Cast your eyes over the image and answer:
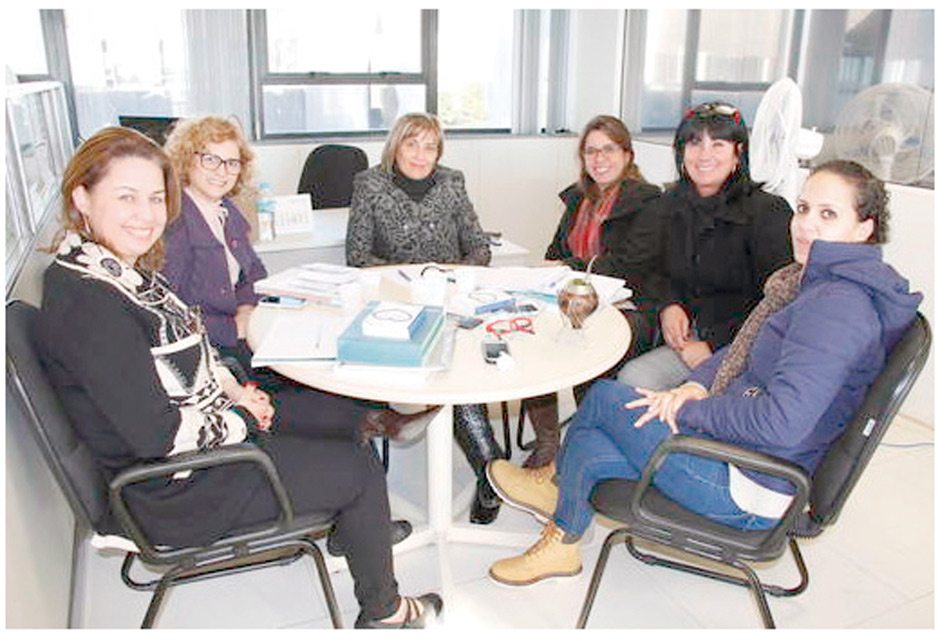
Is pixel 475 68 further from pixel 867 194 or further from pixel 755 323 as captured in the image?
pixel 867 194

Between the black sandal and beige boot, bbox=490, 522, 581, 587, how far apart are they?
202 mm

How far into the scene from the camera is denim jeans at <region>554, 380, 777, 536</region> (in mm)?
1491

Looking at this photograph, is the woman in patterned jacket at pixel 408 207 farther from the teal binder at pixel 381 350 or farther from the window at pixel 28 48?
the window at pixel 28 48

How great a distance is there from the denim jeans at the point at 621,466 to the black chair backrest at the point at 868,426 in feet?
0.37

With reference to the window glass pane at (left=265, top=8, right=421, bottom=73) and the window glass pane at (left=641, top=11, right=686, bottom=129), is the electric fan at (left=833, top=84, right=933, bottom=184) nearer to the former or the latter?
the window glass pane at (left=641, top=11, right=686, bottom=129)

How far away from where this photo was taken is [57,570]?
1.68 metres

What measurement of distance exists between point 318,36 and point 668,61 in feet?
6.97

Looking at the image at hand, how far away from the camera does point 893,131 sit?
2861mm

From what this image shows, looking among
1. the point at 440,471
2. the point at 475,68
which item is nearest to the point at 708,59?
the point at 475,68

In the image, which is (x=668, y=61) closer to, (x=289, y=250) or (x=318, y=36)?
(x=318, y=36)

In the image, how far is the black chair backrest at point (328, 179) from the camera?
4.07 meters

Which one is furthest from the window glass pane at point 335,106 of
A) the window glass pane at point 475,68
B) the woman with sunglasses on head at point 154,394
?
the woman with sunglasses on head at point 154,394

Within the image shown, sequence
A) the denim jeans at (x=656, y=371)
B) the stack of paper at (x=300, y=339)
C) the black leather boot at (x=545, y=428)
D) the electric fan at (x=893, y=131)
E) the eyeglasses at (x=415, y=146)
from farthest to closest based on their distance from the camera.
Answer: the electric fan at (x=893, y=131) < the eyeglasses at (x=415, y=146) < the black leather boot at (x=545, y=428) < the denim jeans at (x=656, y=371) < the stack of paper at (x=300, y=339)

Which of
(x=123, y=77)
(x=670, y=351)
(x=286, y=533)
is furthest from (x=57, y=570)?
(x=123, y=77)
